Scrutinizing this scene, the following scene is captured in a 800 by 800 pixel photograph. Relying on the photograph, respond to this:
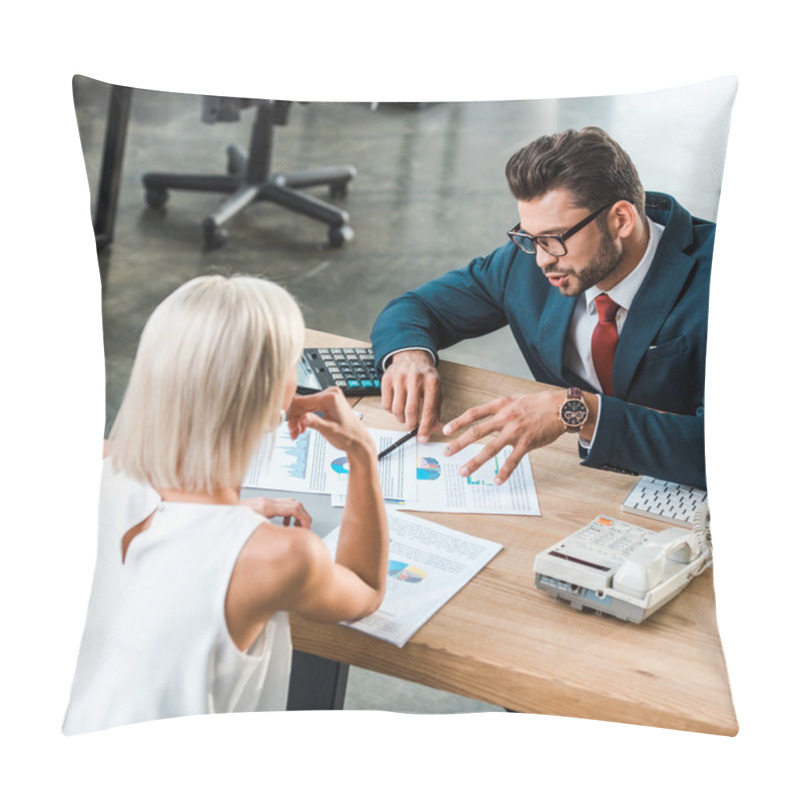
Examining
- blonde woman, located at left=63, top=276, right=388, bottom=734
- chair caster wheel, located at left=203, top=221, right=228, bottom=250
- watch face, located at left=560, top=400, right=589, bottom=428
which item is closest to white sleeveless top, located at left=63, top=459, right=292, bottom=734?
blonde woman, located at left=63, top=276, right=388, bottom=734

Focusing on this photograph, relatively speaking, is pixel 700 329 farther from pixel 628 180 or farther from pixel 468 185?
pixel 468 185

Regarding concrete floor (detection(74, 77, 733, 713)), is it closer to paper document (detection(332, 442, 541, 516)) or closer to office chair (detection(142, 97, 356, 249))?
office chair (detection(142, 97, 356, 249))

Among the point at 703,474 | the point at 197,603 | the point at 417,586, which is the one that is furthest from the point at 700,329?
the point at 197,603

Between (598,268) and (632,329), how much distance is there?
90mm

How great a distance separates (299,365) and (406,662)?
14.8 inches

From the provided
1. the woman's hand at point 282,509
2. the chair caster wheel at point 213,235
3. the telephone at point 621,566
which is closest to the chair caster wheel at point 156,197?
the chair caster wheel at point 213,235

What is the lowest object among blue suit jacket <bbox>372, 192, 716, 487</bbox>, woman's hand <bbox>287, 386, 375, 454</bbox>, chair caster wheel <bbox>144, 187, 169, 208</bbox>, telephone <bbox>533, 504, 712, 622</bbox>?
telephone <bbox>533, 504, 712, 622</bbox>

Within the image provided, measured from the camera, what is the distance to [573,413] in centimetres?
146

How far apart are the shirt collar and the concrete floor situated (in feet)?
0.21

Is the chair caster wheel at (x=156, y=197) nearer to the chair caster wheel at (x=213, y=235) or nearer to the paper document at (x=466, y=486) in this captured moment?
the chair caster wheel at (x=213, y=235)

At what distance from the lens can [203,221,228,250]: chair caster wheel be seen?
1.43m

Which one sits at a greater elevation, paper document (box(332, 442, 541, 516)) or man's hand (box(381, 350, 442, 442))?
man's hand (box(381, 350, 442, 442))

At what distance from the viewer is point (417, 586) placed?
52.7 inches

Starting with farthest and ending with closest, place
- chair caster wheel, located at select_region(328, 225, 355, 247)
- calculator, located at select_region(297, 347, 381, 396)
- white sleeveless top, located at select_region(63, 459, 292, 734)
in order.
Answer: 1. chair caster wheel, located at select_region(328, 225, 355, 247)
2. calculator, located at select_region(297, 347, 381, 396)
3. white sleeveless top, located at select_region(63, 459, 292, 734)
